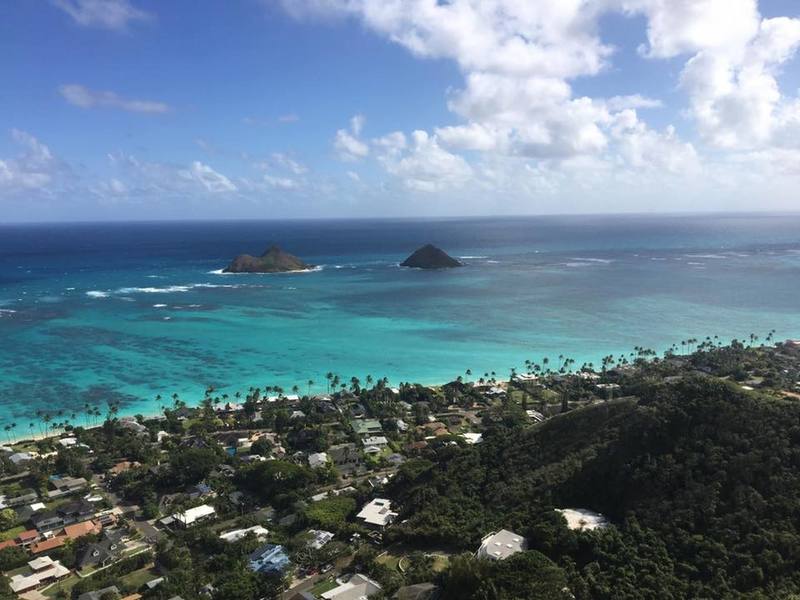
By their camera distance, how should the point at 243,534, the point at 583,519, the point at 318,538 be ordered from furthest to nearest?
the point at 243,534, the point at 318,538, the point at 583,519

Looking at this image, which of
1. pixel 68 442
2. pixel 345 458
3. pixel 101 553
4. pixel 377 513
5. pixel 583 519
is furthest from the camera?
pixel 68 442

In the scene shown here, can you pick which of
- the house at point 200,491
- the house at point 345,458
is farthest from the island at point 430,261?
the house at point 200,491

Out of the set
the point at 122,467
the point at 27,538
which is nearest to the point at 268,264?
the point at 122,467

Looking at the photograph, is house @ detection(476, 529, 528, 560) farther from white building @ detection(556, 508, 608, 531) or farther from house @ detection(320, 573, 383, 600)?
house @ detection(320, 573, 383, 600)

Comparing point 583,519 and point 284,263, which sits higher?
point 284,263

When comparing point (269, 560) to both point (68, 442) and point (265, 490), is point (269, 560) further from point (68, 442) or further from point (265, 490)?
point (68, 442)

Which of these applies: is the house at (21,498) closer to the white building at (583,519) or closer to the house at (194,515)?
the house at (194,515)

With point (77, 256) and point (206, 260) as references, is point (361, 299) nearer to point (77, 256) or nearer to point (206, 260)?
point (206, 260)

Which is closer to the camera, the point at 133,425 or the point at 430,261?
the point at 133,425
